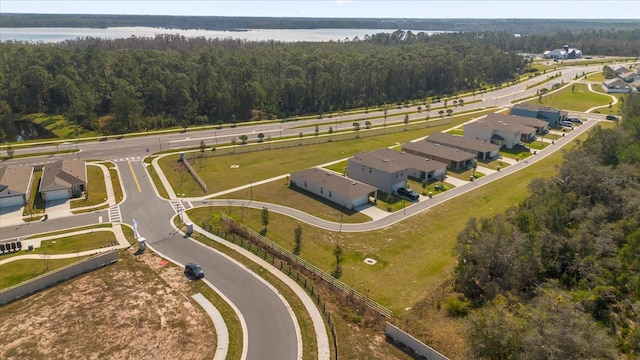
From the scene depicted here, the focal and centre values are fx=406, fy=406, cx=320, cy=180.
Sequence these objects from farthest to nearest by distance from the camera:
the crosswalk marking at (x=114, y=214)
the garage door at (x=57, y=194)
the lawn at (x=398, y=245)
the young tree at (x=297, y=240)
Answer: the garage door at (x=57, y=194), the crosswalk marking at (x=114, y=214), the young tree at (x=297, y=240), the lawn at (x=398, y=245)

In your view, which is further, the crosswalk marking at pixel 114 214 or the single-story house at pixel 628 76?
the single-story house at pixel 628 76

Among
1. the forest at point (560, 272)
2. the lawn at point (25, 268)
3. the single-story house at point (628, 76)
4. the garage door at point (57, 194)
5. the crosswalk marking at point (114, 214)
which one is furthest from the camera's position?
the single-story house at point (628, 76)

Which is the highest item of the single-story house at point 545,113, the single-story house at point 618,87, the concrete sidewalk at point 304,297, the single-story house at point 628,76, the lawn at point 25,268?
the single-story house at point 628,76

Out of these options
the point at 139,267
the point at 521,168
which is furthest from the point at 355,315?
the point at 521,168

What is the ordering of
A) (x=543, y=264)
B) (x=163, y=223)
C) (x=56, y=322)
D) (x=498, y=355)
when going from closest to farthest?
(x=498, y=355), (x=56, y=322), (x=543, y=264), (x=163, y=223)

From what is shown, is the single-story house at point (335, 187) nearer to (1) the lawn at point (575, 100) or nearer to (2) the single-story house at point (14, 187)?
(2) the single-story house at point (14, 187)

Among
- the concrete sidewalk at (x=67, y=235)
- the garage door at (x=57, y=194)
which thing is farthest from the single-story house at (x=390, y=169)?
the garage door at (x=57, y=194)

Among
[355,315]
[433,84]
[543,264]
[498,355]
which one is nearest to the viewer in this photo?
[498,355]

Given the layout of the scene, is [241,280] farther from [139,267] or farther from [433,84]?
[433,84]

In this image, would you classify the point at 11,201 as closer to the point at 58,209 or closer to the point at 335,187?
the point at 58,209
